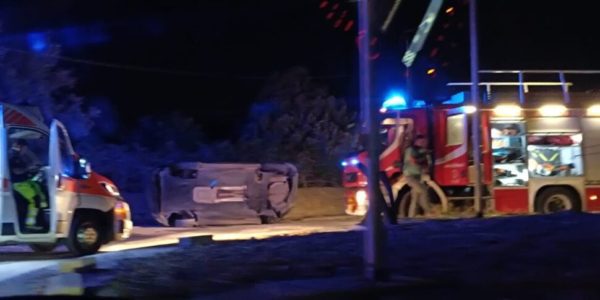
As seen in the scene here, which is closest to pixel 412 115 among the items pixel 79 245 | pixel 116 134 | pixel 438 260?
pixel 79 245

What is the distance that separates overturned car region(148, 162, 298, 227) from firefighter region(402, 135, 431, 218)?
4.93 m

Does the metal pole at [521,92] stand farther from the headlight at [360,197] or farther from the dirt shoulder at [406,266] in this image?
the dirt shoulder at [406,266]

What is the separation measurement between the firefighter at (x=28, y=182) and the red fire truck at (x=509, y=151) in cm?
730

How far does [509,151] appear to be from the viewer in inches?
768

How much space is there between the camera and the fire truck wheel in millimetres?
19328

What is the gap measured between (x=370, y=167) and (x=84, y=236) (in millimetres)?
8078

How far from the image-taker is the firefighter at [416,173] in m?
18.3

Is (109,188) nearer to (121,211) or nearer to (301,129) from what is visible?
(121,211)

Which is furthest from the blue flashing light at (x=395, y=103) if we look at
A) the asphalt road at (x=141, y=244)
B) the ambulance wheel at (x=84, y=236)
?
the ambulance wheel at (x=84, y=236)

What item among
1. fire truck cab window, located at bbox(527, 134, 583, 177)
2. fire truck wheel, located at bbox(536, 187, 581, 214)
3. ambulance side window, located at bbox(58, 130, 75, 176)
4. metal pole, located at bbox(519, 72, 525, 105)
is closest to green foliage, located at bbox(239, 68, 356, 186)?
metal pole, located at bbox(519, 72, 525, 105)

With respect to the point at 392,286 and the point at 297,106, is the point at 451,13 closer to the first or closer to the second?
the point at 297,106

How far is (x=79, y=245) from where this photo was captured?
586 inches

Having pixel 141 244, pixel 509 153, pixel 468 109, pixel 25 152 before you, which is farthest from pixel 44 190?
pixel 509 153

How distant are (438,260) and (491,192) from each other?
33.8 feet
